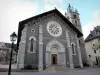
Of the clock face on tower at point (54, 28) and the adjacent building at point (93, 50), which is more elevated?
the clock face on tower at point (54, 28)

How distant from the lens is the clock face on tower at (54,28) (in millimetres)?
19953

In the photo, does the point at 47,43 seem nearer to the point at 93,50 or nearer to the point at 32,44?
the point at 32,44

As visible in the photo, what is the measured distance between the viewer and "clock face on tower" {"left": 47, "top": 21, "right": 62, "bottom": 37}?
19953 millimetres

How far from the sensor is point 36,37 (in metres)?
18.1

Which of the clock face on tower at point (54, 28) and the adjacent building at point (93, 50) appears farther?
the adjacent building at point (93, 50)

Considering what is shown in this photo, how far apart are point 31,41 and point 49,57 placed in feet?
16.0

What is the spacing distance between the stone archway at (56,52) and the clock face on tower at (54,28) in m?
1.92

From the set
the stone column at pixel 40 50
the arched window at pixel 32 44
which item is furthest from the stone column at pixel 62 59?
the arched window at pixel 32 44

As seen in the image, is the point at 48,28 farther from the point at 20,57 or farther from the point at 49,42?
the point at 20,57

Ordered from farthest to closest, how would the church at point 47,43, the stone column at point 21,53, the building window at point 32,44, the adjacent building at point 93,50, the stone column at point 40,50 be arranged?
the adjacent building at point 93,50 < the building window at point 32,44 < the church at point 47,43 < the stone column at point 40,50 < the stone column at point 21,53

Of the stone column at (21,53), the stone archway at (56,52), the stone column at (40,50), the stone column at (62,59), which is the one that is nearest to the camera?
the stone column at (21,53)

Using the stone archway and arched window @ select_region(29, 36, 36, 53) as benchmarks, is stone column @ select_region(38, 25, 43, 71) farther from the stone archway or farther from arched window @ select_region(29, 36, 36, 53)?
the stone archway

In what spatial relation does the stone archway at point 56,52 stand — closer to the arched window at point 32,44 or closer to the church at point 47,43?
the church at point 47,43

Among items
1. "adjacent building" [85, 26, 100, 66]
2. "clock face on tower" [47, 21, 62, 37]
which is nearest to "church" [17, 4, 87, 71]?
"clock face on tower" [47, 21, 62, 37]
